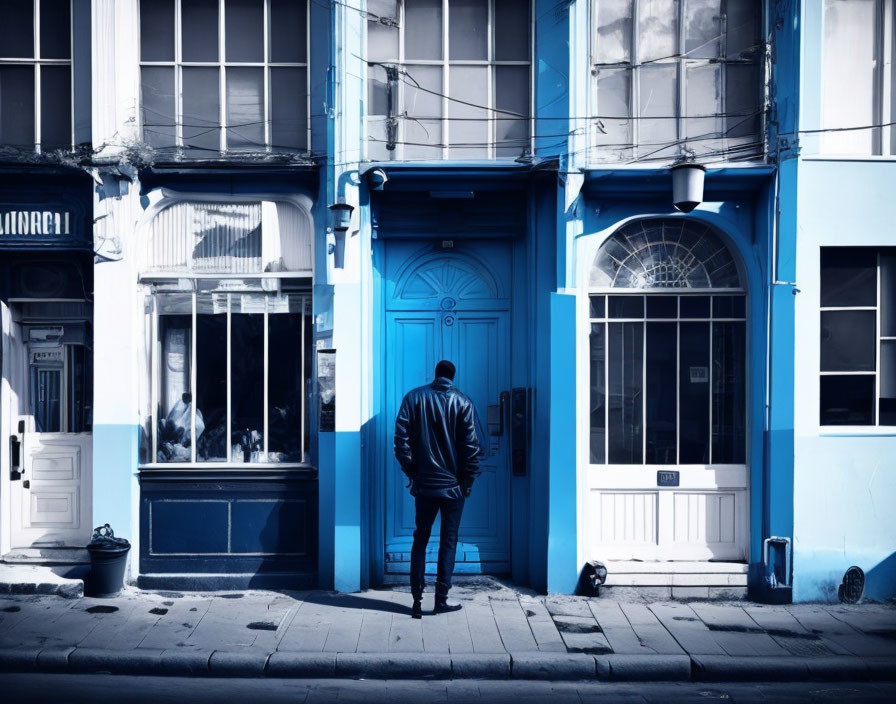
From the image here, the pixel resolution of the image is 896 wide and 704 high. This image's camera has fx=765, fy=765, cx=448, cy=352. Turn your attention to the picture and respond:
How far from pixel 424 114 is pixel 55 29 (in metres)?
3.82

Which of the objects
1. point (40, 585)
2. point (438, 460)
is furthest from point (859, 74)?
point (40, 585)

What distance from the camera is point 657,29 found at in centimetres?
754

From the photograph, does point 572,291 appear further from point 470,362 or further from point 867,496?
point 867,496

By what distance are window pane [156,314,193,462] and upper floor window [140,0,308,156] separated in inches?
72.1

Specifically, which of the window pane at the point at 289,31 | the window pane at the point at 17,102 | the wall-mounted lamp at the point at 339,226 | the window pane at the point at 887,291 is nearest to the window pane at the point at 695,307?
the window pane at the point at 887,291

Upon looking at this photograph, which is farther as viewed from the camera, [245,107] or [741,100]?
[245,107]

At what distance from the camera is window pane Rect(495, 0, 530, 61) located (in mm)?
7637

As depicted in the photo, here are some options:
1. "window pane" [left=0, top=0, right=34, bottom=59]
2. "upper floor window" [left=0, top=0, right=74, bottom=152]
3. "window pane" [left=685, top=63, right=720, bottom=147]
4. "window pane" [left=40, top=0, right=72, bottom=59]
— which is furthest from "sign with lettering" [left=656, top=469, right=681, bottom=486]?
"window pane" [left=0, top=0, right=34, bottom=59]

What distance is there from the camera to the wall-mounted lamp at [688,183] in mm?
6863

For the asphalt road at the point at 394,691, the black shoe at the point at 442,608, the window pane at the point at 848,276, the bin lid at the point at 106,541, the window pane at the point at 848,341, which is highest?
the window pane at the point at 848,276

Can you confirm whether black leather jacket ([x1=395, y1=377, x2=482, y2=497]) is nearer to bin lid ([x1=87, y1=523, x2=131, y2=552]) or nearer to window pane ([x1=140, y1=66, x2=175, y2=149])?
bin lid ([x1=87, y1=523, x2=131, y2=552])

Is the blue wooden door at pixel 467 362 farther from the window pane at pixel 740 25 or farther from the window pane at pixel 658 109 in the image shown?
the window pane at pixel 740 25

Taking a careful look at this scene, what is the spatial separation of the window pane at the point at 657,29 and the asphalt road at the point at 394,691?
18.7ft

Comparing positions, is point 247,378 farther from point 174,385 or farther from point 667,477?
point 667,477
